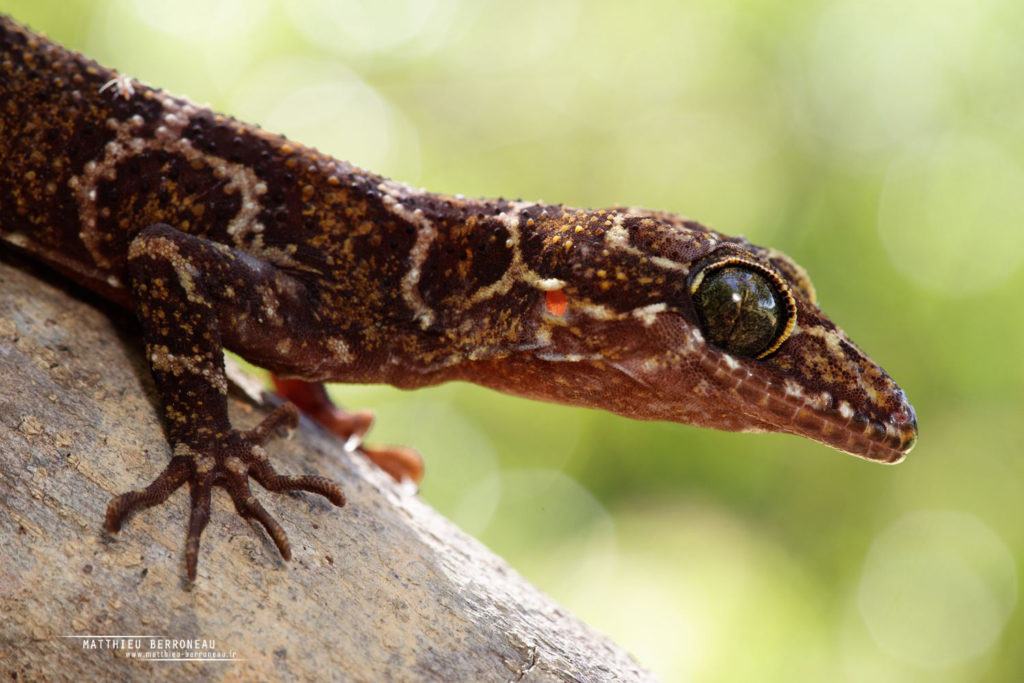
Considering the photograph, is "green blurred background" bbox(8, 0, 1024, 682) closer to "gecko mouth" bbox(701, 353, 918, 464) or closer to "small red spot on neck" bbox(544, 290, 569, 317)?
"gecko mouth" bbox(701, 353, 918, 464)

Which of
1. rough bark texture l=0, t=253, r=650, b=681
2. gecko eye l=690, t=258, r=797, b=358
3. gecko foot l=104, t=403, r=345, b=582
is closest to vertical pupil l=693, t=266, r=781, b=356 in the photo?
gecko eye l=690, t=258, r=797, b=358

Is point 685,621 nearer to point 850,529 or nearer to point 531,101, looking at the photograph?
point 850,529

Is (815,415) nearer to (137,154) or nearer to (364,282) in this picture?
(364,282)

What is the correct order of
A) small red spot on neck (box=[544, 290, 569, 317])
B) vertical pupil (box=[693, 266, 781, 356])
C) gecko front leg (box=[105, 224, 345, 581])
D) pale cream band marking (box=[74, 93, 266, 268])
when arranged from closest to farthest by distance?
gecko front leg (box=[105, 224, 345, 581])
vertical pupil (box=[693, 266, 781, 356])
small red spot on neck (box=[544, 290, 569, 317])
pale cream band marking (box=[74, 93, 266, 268])

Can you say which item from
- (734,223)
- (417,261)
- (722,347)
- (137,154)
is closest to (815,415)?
(722,347)

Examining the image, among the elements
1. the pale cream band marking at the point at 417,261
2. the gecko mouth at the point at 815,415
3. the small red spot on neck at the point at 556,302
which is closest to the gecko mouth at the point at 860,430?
the gecko mouth at the point at 815,415

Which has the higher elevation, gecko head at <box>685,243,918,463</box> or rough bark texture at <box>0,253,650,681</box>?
gecko head at <box>685,243,918,463</box>
